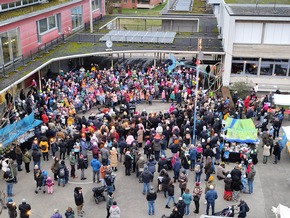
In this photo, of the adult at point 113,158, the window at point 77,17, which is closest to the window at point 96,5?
the window at point 77,17

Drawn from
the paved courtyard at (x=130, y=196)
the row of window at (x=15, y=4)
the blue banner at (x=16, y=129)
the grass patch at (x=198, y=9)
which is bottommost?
the paved courtyard at (x=130, y=196)

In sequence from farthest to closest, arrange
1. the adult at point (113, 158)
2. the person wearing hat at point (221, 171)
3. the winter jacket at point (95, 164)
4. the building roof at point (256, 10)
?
the building roof at point (256, 10), the adult at point (113, 158), the person wearing hat at point (221, 171), the winter jacket at point (95, 164)

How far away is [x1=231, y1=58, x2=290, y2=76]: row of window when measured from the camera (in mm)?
28891

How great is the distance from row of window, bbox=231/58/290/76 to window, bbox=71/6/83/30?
16.4 metres

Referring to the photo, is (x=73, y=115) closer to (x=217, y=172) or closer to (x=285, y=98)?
(x=217, y=172)

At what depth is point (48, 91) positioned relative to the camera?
972 inches

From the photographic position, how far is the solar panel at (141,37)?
32688mm

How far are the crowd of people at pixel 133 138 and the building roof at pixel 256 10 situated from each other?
630 centimetres

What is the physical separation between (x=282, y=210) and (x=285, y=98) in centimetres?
1231

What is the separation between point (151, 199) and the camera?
14.2 meters

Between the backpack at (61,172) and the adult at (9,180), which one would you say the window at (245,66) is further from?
the adult at (9,180)

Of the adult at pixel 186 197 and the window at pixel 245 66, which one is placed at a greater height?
the window at pixel 245 66

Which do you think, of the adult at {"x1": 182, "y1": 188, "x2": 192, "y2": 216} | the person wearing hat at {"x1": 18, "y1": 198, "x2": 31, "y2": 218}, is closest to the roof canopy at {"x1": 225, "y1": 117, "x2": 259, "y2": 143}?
the adult at {"x1": 182, "y1": 188, "x2": 192, "y2": 216}

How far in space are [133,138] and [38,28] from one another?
15.4 meters
